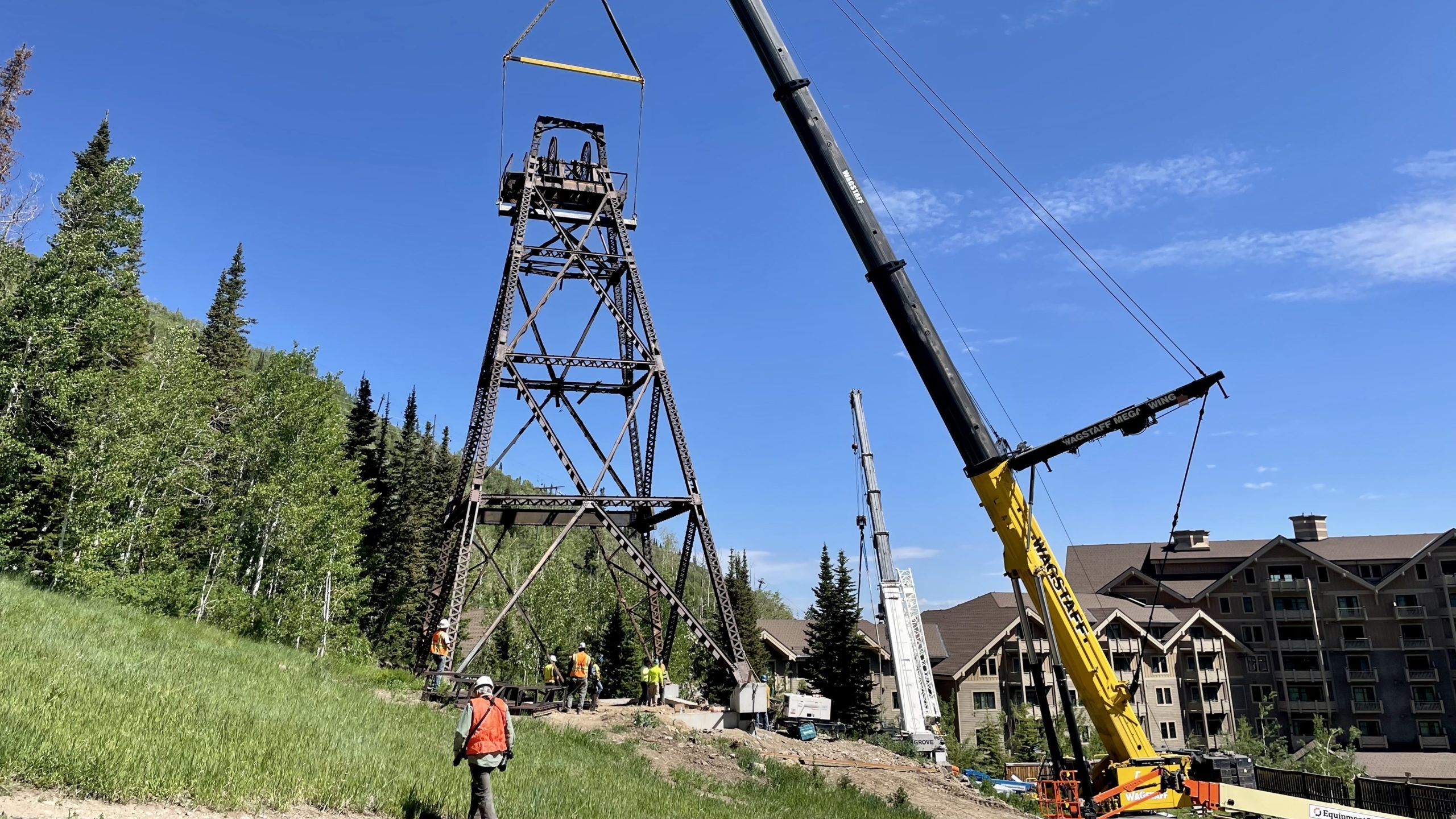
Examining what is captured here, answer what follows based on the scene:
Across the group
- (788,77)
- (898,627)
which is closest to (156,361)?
(788,77)

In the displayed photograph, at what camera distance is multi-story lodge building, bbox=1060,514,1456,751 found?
50.6 meters

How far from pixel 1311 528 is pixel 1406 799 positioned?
139ft

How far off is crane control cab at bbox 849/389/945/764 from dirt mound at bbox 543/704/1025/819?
535 inches

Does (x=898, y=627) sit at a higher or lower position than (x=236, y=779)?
Result: higher

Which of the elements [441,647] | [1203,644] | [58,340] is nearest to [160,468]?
[58,340]

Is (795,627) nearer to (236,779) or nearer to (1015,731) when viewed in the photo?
(1015,731)

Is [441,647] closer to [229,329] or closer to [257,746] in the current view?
[257,746]

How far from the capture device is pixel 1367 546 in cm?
5612

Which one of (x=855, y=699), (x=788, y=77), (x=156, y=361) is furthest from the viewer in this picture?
(x=855, y=699)

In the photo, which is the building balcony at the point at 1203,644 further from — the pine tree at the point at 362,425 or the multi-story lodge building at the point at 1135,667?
the pine tree at the point at 362,425

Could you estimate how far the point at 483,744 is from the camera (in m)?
7.51

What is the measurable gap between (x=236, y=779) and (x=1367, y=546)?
7187cm

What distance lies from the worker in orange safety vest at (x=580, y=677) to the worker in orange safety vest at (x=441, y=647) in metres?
3.28

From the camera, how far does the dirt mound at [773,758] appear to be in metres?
14.2
